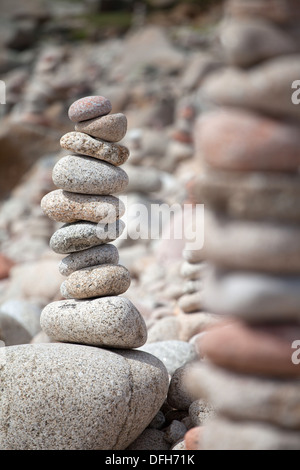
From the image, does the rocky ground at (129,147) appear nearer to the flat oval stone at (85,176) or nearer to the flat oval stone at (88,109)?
the flat oval stone at (85,176)

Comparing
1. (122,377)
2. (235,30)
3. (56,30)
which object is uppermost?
(56,30)

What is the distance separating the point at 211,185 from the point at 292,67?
1.77ft

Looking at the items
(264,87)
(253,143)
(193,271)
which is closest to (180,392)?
(193,271)

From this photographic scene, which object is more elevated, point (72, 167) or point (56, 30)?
point (56, 30)

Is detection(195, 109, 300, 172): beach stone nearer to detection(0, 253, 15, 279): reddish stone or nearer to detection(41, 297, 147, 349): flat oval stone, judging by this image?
detection(41, 297, 147, 349): flat oval stone

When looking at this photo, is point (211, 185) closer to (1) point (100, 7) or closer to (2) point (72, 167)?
(2) point (72, 167)

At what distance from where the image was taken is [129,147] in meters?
11.8

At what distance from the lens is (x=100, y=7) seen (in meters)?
28.2

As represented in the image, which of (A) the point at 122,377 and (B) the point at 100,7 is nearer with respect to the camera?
(A) the point at 122,377

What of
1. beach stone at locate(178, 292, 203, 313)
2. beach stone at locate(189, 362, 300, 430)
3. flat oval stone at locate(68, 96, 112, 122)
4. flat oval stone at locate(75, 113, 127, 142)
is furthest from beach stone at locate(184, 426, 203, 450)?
beach stone at locate(178, 292, 203, 313)

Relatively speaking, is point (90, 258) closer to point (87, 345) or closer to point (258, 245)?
point (87, 345)

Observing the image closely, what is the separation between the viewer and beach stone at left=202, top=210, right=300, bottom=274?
2.15m
